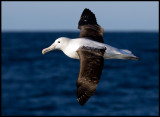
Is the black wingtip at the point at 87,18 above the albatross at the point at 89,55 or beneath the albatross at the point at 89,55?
above

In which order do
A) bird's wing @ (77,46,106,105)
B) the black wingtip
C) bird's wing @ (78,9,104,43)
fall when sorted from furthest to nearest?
1. the black wingtip
2. bird's wing @ (78,9,104,43)
3. bird's wing @ (77,46,106,105)

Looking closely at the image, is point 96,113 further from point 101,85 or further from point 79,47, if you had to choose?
point 79,47

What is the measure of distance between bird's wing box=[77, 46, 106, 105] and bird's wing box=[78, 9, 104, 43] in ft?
3.20

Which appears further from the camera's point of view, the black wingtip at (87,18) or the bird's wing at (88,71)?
the black wingtip at (87,18)

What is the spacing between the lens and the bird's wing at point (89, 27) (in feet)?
24.1

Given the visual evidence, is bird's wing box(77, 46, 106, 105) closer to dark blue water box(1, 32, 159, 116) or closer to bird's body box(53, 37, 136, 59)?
bird's body box(53, 37, 136, 59)

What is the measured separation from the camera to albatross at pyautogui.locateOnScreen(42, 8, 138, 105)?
6.02 metres

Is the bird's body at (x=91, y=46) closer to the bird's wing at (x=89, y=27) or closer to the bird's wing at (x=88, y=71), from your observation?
the bird's wing at (x=88, y=71)

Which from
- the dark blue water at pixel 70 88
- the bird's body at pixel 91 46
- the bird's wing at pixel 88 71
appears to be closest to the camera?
the bird's wing at pixel 88 71

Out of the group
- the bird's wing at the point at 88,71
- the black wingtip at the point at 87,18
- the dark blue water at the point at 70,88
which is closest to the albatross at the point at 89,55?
the bird's wing at the point at 88,71

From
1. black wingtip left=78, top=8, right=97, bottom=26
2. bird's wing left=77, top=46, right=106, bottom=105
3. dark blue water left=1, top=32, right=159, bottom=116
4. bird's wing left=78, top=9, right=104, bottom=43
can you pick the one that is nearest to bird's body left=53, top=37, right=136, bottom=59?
bird's wing left=77, top=46, right=106, bottom=105

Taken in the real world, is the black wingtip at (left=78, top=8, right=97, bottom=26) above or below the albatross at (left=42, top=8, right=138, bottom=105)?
above

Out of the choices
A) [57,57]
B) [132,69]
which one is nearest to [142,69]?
[132,69]

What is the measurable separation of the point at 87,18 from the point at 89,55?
219cm
